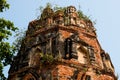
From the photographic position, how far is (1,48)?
1024 cm

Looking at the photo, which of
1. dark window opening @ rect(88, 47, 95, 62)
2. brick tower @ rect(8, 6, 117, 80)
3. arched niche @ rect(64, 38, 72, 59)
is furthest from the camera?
dark window opening @ rect(88, 47, 95, 62)

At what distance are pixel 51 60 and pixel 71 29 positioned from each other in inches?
87.2

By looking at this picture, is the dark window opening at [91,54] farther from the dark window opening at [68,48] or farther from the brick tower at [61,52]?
the dark window opening at [68,48]

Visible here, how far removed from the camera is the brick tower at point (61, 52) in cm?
→ 1053

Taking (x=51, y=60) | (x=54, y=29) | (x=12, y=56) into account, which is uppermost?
(x=54, y=29)

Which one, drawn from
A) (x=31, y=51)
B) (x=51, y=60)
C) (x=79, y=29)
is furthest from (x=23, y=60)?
(x=79, y=29)

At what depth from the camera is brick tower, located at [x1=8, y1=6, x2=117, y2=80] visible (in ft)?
34.6

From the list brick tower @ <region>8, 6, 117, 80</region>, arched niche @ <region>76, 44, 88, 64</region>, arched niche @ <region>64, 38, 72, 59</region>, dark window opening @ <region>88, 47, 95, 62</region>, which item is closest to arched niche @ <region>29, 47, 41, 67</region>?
brick tower @ <region>8, 6, 117, 80</region>

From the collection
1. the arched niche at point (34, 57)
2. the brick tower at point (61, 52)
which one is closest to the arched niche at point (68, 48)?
the brick tower at point (61, 52)

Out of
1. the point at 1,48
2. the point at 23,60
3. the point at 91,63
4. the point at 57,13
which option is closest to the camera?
the point at 1,48

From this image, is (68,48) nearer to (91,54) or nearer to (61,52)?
(61,52)

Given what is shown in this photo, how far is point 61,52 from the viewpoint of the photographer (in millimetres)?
11141

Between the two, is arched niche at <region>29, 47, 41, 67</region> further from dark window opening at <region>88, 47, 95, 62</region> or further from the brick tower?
dark window opening at <region>88, 47, 95, 62</region>

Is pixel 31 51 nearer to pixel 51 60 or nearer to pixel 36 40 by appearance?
pixel 36 40
